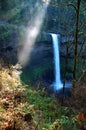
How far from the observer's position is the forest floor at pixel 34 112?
26.6 ft

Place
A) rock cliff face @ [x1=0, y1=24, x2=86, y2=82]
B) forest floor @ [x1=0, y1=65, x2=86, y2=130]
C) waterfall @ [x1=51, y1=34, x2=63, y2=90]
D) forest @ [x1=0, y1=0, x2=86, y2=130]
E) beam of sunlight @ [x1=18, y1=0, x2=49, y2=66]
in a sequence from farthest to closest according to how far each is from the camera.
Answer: waterfall @ [x1=51, y1=34, x2=63, y2=90] → beam of sunlight @ [x1=18, y1=0, x2=49, y2=66] → rock cliff face @ [x1=0, y1=24, x2=86, y2=82] → forest @ [x1=0, y1=0, x2=86, y2=130] → forest floor @ [x1=0, y1=65, x2=86, y2=130]

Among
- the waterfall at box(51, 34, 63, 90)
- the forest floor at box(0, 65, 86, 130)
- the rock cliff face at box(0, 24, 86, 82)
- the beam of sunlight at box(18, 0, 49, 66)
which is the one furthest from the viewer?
the waterfall at box(51, 34, 63, 90)

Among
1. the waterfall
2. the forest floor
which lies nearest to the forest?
the waterfall

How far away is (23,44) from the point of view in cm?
2720

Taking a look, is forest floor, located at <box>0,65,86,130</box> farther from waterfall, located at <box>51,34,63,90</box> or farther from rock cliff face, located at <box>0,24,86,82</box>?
waterfall, located at <box>51,34,63,90</box>

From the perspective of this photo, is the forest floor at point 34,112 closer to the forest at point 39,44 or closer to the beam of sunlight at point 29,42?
the forest at point 39,44

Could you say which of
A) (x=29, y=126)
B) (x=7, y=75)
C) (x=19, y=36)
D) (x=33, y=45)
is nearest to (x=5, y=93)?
(x=29, y=126)

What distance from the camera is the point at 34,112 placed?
9617 millimetres

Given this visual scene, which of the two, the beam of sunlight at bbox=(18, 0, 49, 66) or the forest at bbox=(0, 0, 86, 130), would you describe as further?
the beam of sunlight at bbox=(18, 0, 49, 66)

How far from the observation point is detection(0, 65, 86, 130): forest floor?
8.10m

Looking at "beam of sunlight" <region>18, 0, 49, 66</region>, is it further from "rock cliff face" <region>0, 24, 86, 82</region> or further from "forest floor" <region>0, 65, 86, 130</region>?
"forest floor" <region>0, 65, 86, 130</region>

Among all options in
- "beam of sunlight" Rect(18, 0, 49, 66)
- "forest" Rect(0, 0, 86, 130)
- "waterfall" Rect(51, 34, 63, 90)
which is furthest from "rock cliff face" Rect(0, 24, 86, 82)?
"beam of sunlight" Rect(18, 0, 49, 66)

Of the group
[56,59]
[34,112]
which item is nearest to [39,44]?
[56,59]

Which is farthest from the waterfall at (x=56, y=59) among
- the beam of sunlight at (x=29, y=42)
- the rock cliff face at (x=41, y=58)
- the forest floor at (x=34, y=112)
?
the forest floor at (x=34, y=112)
